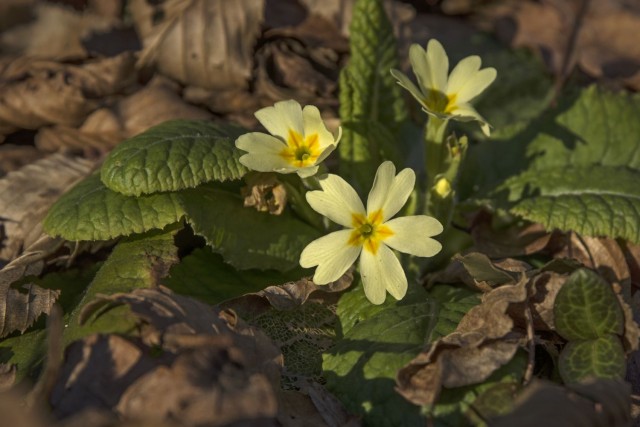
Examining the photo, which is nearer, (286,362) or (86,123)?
(286,362)

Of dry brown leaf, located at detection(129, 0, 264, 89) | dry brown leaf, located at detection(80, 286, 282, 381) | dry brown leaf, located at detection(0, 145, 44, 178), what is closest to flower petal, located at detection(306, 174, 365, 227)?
dry brown leaf, located at detection(80, 286, 282, 381)

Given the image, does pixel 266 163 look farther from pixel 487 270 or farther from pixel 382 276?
pixel 487 270

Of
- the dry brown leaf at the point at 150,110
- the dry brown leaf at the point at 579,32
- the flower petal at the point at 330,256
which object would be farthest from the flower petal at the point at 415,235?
the dry brown leaf at the point at 579,32

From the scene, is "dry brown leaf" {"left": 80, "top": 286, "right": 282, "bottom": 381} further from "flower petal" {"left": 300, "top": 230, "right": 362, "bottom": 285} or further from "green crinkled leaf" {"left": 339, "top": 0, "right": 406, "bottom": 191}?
"green crinkled leaf" {"left": 339, "top": 0, "right": 406, "bottom": 191}

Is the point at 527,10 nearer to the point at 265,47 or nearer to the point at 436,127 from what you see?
the point at 265,47

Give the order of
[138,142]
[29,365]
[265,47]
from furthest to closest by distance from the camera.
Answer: [265,47]
[138,142]
[29,365]

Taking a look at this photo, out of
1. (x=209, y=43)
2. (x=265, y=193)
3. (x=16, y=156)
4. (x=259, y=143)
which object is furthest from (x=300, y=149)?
(x=16, y=156)

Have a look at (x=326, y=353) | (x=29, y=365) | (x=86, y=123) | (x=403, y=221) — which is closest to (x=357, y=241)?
(x=403, y=221)
